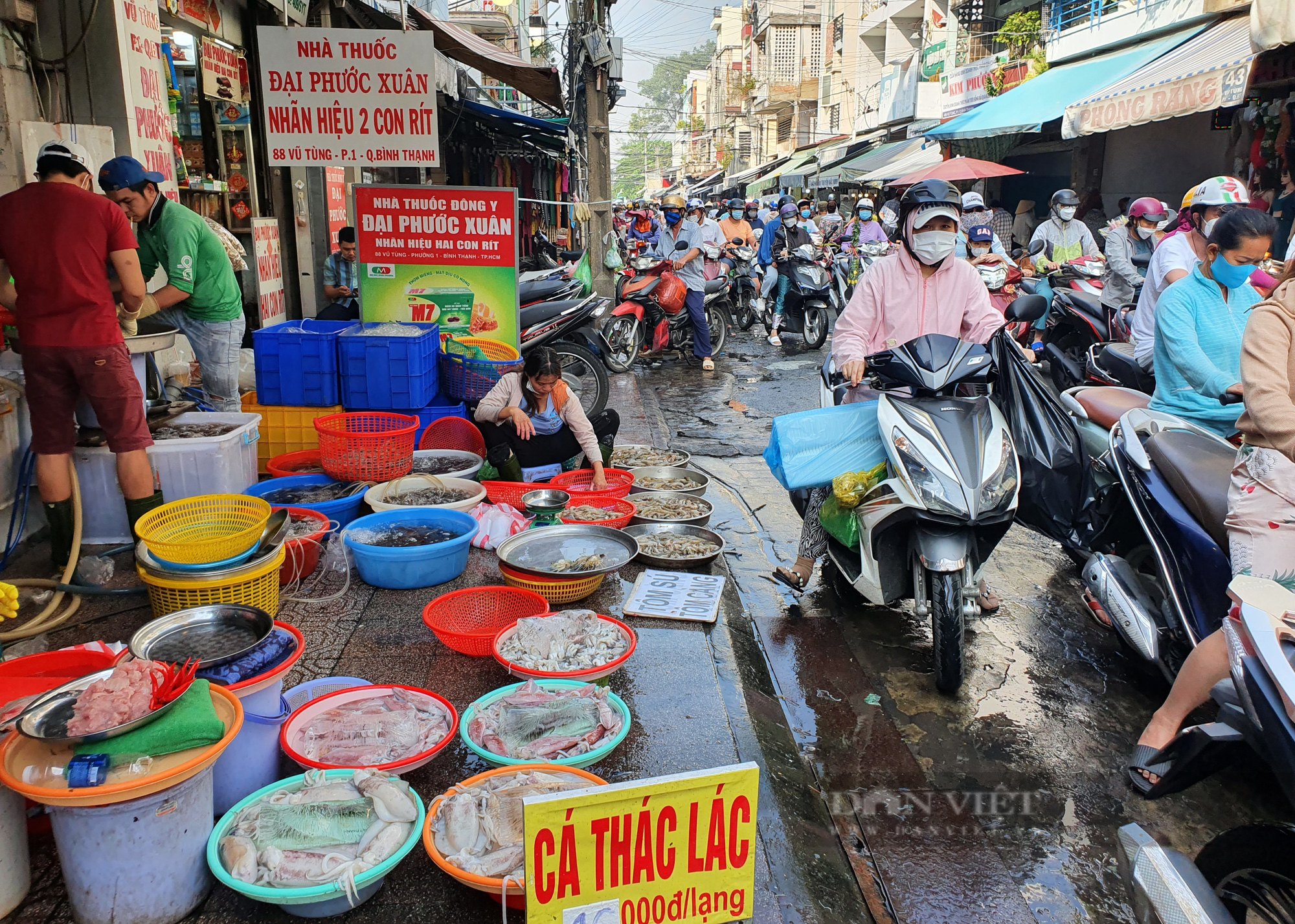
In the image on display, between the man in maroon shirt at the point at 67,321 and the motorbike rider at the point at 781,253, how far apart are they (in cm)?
1014

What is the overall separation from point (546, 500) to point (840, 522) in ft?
5.61

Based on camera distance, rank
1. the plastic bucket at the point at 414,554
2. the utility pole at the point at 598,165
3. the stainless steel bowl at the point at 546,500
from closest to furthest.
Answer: the plastic bucket at the point at 414,554 → the stainless steel bowl at the point at 546,500 → the utility pole at the point at 598,165

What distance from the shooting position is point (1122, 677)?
3980 mm

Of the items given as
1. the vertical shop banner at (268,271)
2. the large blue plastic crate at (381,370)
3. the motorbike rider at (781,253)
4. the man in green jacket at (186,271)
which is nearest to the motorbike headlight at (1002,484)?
the large blue plastic crate at (381,370)

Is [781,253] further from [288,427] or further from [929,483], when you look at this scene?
[929,483]

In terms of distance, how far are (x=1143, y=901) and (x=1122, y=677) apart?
2202mm

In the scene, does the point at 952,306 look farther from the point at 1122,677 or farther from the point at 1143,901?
the point at 1143,901

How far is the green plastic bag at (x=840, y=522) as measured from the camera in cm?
410

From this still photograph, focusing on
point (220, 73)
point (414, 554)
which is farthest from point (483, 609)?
point (220, 73)

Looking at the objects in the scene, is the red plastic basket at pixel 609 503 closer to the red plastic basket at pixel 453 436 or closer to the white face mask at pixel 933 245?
the red plastic basket at pixel 453 436

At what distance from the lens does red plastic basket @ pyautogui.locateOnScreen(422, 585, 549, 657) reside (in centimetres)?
359

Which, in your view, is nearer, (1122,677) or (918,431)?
(918,431)

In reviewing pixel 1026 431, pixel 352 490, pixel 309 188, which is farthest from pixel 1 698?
pixel 309 188

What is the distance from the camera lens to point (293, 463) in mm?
5320
